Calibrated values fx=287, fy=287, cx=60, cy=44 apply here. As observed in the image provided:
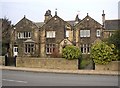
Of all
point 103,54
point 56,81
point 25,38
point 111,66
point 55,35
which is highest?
point 55,35

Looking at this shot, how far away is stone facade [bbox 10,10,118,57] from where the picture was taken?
2122 inches

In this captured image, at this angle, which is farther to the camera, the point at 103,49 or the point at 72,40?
the point at 72,40

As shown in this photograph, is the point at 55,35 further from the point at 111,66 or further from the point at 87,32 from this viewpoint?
the point at 111,66

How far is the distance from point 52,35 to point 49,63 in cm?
2228

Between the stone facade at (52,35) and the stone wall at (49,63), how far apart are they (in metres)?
17.9

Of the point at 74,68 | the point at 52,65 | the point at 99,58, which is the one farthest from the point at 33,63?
the point at 99,58

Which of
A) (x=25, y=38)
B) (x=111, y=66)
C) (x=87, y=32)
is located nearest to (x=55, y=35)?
(x=87, y=32)

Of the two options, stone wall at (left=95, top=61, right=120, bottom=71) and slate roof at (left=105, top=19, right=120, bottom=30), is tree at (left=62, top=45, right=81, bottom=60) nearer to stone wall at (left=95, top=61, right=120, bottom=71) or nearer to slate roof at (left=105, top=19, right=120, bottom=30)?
stone wall at (left=95, top=61, right=120, bottom=71)

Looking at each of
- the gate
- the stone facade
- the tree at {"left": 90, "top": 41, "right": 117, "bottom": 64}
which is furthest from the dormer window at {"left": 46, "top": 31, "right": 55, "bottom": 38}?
the tree at {"left": 90, "top": 41, "right": 117, "bottom": 64}

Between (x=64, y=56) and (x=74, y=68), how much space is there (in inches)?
76.7

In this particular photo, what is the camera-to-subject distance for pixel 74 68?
104 ft

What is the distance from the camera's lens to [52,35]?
55250mm

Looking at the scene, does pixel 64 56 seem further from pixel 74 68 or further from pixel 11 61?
pixel 11 61

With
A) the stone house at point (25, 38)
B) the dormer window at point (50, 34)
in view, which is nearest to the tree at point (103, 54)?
the dormer window at point (50, 34)
